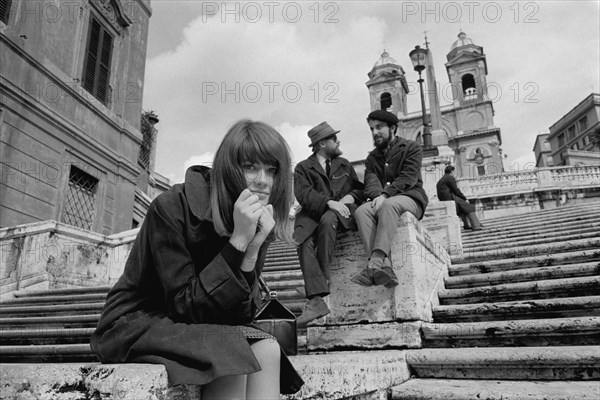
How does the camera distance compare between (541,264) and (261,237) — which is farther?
(541,264)

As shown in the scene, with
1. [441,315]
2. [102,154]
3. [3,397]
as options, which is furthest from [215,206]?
[102,154]

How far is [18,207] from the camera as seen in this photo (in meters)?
9.12

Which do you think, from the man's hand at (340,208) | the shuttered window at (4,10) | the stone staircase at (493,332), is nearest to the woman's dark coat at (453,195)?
the stone staircase at (493,332)

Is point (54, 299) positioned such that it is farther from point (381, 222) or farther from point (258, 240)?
point (258, 240)

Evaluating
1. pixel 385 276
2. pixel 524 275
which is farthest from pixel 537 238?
pixel 385 276

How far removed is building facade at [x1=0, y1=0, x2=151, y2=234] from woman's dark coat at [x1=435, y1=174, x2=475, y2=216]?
8.70 meters

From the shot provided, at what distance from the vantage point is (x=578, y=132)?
5341 cm

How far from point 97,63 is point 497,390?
12.9 m

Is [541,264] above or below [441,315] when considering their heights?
above

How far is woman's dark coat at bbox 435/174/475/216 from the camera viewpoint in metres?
9.45

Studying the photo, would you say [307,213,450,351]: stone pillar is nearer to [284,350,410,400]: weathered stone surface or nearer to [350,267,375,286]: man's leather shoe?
[350,267,375,286]: man's leather shoe

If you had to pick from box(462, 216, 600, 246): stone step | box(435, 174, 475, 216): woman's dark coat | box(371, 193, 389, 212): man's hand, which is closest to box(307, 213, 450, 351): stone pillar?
box(371, 193, 389, 212): man's hand

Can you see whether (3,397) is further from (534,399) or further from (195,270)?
(534,399)

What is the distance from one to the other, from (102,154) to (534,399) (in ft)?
39.1
